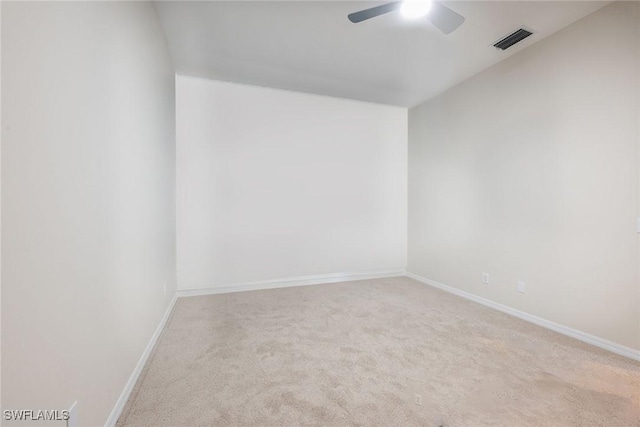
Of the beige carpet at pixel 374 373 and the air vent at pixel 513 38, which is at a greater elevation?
the air vent at pixel 513 38

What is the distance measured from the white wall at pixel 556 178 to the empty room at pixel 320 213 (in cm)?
2

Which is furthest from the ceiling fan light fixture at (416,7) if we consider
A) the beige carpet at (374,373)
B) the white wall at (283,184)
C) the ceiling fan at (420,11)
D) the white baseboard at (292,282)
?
the white baseboard at (292,282)

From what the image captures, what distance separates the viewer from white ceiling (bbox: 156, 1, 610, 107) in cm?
217

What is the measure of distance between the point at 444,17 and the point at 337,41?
3.31 feet

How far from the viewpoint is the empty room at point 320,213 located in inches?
38.5

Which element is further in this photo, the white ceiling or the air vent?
the air vent

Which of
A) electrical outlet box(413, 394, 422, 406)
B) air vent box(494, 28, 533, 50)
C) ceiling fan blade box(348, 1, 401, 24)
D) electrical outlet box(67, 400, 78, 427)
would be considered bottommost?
electrical outlet box(413, 394, 422, 406)

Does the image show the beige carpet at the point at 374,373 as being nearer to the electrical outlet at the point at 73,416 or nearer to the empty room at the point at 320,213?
the empty room at the point at 320,213

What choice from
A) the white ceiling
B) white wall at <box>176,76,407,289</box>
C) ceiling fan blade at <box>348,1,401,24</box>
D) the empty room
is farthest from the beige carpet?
the white ceiling

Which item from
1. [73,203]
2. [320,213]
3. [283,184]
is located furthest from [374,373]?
[283,184]

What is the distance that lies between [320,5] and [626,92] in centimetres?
240

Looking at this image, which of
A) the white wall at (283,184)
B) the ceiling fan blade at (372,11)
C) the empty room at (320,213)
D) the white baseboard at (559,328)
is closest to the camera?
the empty room at (320,213)

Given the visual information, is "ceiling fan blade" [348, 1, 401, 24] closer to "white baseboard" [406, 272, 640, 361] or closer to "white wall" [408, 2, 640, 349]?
"white wall" [408, 2, 640, 349]

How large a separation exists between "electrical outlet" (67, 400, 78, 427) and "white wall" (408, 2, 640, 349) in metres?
3.37
